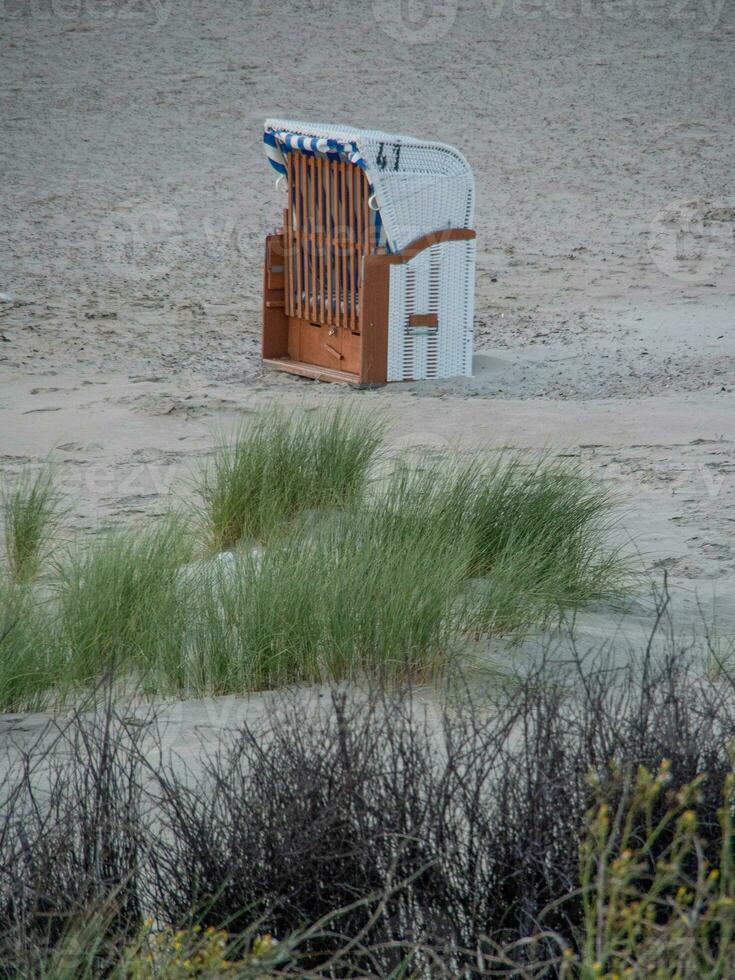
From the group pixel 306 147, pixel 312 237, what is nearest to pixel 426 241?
pixel 312 237

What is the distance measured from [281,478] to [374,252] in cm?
267

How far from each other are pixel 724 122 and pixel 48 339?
10.0m

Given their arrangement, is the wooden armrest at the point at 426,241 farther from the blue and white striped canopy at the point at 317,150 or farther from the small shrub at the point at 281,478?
the small shrub at the point at 281,478

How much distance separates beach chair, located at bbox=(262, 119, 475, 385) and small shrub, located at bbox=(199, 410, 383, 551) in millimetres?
2247

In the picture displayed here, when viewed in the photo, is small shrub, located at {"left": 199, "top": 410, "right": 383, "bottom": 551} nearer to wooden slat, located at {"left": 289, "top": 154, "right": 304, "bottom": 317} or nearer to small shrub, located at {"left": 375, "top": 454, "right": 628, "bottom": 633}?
small shrub, located at {"left": 375, "top": 454, "right": 628, "bottom": 633}

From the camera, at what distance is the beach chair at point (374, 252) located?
7.23m

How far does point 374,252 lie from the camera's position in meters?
7.30

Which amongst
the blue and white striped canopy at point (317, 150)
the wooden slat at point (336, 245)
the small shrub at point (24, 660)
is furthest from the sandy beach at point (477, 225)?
the small shrub at point (24, 660)

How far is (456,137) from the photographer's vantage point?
15562mm

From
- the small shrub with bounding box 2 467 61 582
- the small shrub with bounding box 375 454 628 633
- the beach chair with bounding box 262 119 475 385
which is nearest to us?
the small shrub with bounding box 375 454 628 633

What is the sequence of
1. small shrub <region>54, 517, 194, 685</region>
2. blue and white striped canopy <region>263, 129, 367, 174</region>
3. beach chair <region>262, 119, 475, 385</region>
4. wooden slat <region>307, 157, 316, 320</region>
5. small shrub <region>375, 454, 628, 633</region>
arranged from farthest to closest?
wooden slat <region>307, 157, 316, 320</region>
beach chair <region>262, 119, 475, 385</region>
blue and white striped canopy <region>263, 129, 367, 174</region>
small shrub <region>375, 454, 628, 633</region>
small shrub <region>54, 517, 194, 685</region>

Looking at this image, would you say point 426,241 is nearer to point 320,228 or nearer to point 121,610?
point 320,228

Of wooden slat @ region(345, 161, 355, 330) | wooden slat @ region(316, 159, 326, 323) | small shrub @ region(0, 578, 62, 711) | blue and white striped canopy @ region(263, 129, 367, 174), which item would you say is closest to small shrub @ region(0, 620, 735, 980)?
small shrub @ region(0, 578, 62, 711)

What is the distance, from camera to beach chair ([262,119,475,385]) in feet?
23.7
